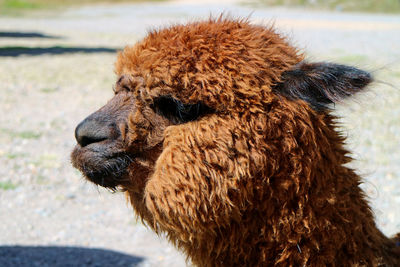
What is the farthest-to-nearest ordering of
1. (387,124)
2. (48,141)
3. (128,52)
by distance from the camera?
(387,124), (48,141), (128,52)

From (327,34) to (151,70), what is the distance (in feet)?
70.0

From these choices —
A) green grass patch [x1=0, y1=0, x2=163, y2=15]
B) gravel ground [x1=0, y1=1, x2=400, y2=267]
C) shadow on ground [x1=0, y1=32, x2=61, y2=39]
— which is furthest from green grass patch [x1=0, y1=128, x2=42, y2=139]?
green grass patch [x1=0, y1=0, x2=163, y2=15]

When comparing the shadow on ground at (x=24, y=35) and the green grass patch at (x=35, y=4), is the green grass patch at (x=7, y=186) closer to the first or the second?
the shadow on ground at (x=24, y=35)

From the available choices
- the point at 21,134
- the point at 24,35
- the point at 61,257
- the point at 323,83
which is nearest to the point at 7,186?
the point at 61,257

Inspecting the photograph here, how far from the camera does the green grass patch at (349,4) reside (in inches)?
1392

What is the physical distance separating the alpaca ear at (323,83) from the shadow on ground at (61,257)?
2.77 metres

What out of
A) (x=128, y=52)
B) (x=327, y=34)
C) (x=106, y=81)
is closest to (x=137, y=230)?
(x=128, y=52)

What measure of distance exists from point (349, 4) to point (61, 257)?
1464 inches

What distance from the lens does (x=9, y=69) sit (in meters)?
14.0

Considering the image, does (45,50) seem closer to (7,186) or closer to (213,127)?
(7,186)

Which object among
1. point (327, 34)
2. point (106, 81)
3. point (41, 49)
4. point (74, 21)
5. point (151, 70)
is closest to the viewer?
point (151, 70)

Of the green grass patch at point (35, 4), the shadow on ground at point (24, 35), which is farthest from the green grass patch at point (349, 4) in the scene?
the shadow on ground at point (24, 35)

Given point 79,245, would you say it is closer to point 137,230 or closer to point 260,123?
point 137,230

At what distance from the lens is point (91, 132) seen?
8.16 ft
